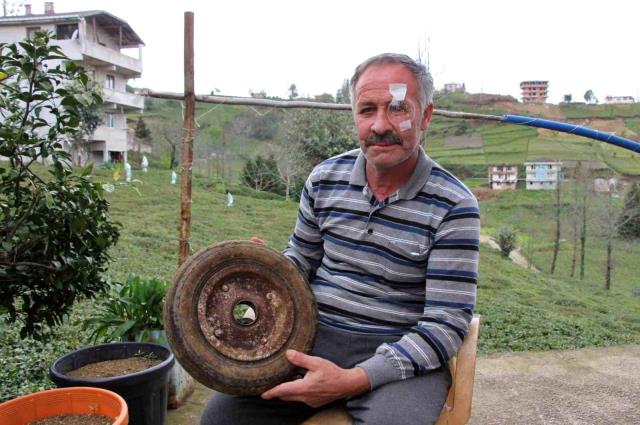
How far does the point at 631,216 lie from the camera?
16.0 m

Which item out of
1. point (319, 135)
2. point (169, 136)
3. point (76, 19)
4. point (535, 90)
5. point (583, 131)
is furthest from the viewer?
point (535, 90)

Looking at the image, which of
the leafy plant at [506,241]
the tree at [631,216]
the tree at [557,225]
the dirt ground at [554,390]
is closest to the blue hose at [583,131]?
the dirt ground at [554,390]

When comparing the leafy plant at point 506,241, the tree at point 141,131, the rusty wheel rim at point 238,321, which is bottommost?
the leafy plant at point 506,241

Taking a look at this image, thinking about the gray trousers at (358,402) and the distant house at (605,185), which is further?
the distant house at (605,185)

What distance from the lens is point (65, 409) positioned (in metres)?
2.17

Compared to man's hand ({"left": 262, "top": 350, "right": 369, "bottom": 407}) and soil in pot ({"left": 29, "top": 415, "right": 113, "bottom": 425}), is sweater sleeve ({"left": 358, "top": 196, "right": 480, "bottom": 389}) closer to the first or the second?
man's hand ({"left": 262, "top": 350, "right": 369, "bottom": 407})

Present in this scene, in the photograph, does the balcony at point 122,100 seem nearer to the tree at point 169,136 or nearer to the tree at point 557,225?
the tree at point 169,136

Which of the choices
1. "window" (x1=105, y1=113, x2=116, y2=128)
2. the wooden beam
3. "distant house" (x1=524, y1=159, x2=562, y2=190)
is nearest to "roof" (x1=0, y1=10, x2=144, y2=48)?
"window" (x1=105, y1=113, x2=116, y2=128)

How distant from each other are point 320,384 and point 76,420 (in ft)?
3.35

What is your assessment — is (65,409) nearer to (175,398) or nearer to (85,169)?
(85,169)

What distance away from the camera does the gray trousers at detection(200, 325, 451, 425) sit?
1765 mm

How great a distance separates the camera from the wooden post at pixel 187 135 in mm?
3637

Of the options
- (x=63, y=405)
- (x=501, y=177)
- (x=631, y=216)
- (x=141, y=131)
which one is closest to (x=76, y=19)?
(x=141, y=131)

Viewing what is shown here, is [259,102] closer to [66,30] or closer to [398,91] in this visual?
[398,91]
